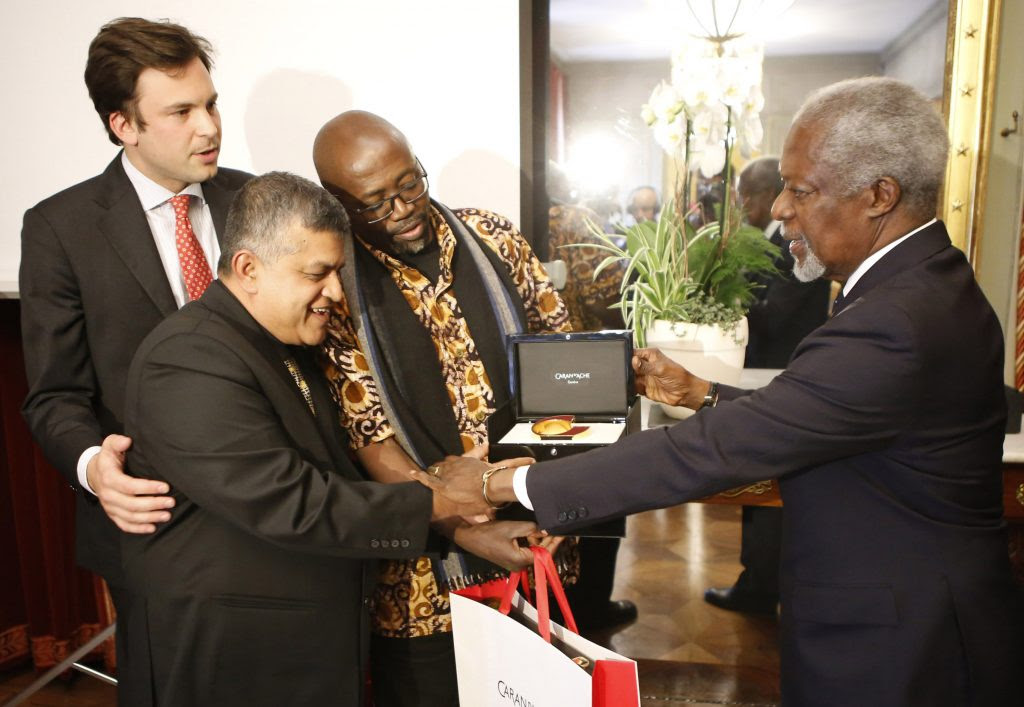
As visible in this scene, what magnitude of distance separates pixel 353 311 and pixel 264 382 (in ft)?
0.91

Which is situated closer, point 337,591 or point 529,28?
point 337,591

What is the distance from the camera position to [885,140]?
1326 millimetres

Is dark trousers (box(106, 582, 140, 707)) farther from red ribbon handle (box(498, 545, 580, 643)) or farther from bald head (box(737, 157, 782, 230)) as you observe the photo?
bald head (box(737, 157, 782, 230))

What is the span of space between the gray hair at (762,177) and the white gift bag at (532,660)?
60.6 inches

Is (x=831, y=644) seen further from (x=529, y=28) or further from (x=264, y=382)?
(x=529, y=28)

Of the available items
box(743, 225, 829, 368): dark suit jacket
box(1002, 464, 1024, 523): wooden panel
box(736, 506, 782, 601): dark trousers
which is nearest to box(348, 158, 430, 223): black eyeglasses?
box(743, 225, 829, 368): dark suit jacket

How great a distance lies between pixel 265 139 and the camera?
2.75 m

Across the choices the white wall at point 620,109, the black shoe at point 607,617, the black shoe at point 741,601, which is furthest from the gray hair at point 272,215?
the black shoe at point 741,601

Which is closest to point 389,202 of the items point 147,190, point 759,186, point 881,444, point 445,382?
point 445,382

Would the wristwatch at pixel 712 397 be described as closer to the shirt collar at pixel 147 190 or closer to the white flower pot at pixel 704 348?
the white flower pot at pixel 704 348

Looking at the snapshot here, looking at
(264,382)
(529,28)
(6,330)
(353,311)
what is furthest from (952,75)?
(6,330)

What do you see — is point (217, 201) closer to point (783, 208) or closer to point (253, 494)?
point (253, 494)

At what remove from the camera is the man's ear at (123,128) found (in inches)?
71.7

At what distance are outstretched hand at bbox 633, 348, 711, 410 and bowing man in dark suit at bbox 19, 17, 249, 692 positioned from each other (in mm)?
1077
